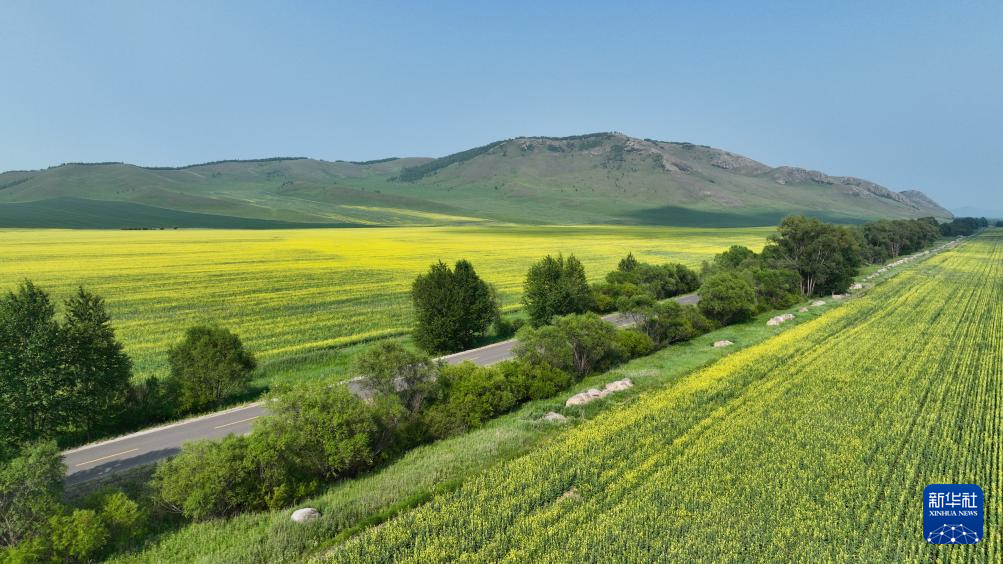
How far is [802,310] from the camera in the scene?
203 ft

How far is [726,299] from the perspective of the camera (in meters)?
54.0

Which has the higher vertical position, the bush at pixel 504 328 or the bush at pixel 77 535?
the bush at pixel 504 328

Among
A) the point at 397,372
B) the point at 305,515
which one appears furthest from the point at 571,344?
the point at 305,515

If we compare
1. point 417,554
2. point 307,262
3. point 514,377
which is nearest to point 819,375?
point 514,377

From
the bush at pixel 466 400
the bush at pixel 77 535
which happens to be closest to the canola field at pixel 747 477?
the bush at pixel 466 400

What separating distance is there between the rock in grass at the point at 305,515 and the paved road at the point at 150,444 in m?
9.23

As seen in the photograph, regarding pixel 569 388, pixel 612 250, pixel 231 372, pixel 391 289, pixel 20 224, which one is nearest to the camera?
pixel 231 372

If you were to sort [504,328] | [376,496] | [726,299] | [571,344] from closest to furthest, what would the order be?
[376,496] → [571,344] → [504,328] → [726,299]

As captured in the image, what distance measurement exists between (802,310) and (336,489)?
6309cm

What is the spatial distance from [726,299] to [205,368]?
170 ft

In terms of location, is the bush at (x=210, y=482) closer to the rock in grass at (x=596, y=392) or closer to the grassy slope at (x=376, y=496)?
the grassy slope at (x=376, y=496)

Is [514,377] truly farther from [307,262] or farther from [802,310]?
[307,262]

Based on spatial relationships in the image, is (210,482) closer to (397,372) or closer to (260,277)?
(397,372)

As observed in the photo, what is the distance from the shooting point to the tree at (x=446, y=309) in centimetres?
4503
